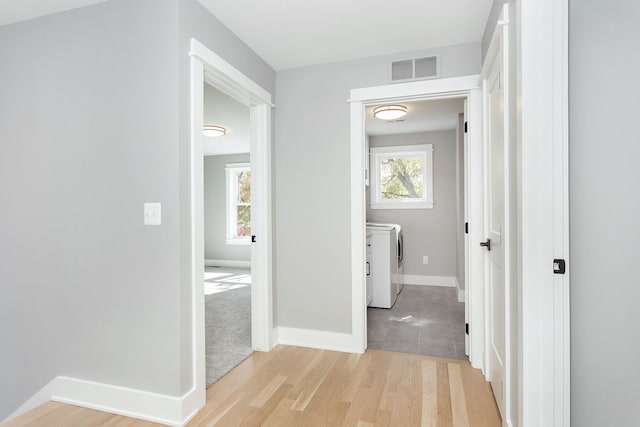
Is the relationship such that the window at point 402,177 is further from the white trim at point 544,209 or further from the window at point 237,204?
the white trim at point 544,209

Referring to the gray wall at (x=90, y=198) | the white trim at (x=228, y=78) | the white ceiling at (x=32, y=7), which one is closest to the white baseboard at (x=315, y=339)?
the gray wall at (x=90, y=198)

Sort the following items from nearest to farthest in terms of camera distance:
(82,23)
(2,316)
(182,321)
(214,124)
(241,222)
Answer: (182,321) < (82,23) < (2,316) < (214,124) < (241,222)

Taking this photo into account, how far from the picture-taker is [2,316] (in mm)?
2295

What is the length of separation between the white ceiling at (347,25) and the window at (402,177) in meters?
2.91

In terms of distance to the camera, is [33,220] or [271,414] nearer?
[271,414]

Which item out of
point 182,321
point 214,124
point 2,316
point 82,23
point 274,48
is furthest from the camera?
point 214,124

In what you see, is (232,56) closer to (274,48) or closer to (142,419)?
(274,48)

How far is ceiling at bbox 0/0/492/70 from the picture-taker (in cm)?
206

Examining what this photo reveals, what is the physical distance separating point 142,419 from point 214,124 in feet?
13.4

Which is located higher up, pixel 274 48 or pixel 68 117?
pixel 274 48

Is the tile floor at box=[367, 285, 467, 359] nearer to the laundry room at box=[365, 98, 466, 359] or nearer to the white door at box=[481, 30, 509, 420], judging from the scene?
the laundry room at box=[365, 98, 466, 359]

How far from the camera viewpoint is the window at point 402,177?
17.5 ft

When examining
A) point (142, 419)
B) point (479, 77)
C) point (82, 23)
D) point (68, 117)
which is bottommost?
point (142, 419)

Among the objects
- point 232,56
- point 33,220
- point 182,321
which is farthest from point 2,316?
point 232,56
